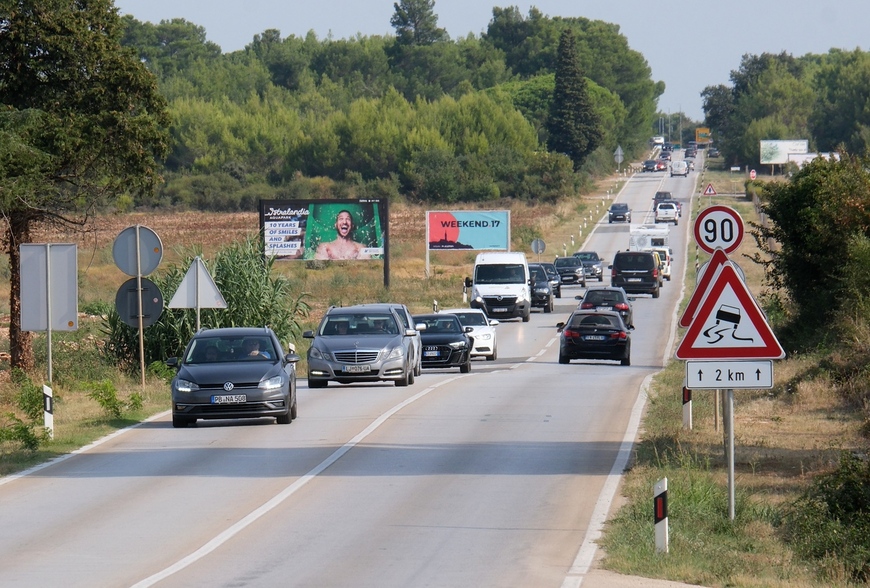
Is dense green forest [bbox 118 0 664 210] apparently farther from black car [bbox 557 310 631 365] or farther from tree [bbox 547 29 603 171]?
black car [bbox 557 310 631 365]

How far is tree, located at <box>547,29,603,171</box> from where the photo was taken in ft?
430

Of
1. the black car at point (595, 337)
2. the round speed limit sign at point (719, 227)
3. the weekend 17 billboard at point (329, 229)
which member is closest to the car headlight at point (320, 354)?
the black car at point (595, 337)

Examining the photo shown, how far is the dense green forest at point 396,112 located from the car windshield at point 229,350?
92257 millimetres

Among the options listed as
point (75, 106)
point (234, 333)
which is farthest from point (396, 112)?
point (234, 333)

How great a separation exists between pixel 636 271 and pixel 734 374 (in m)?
47.5

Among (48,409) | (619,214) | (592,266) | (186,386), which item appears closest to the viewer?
(48,409)

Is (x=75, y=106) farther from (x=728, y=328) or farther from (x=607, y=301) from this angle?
(x=728, y=328)

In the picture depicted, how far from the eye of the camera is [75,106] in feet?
93.0

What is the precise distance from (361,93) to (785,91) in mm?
51318

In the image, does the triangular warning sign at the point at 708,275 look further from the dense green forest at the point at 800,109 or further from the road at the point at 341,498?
the dense green forest at the point at 800,109

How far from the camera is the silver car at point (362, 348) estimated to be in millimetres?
25656

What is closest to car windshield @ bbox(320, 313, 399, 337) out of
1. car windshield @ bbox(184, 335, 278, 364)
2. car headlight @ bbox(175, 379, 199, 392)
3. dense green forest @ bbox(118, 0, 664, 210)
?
car windshield @ bbox(184, 335, 278, 364)

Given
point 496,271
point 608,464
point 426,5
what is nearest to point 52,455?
point 608,464

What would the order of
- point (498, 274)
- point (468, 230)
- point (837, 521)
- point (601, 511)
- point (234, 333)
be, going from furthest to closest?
1. point (468, 230)
2. point (498, 274)
3. point (234, 333)
4. point (601, 511)
5. point (837, 521)
